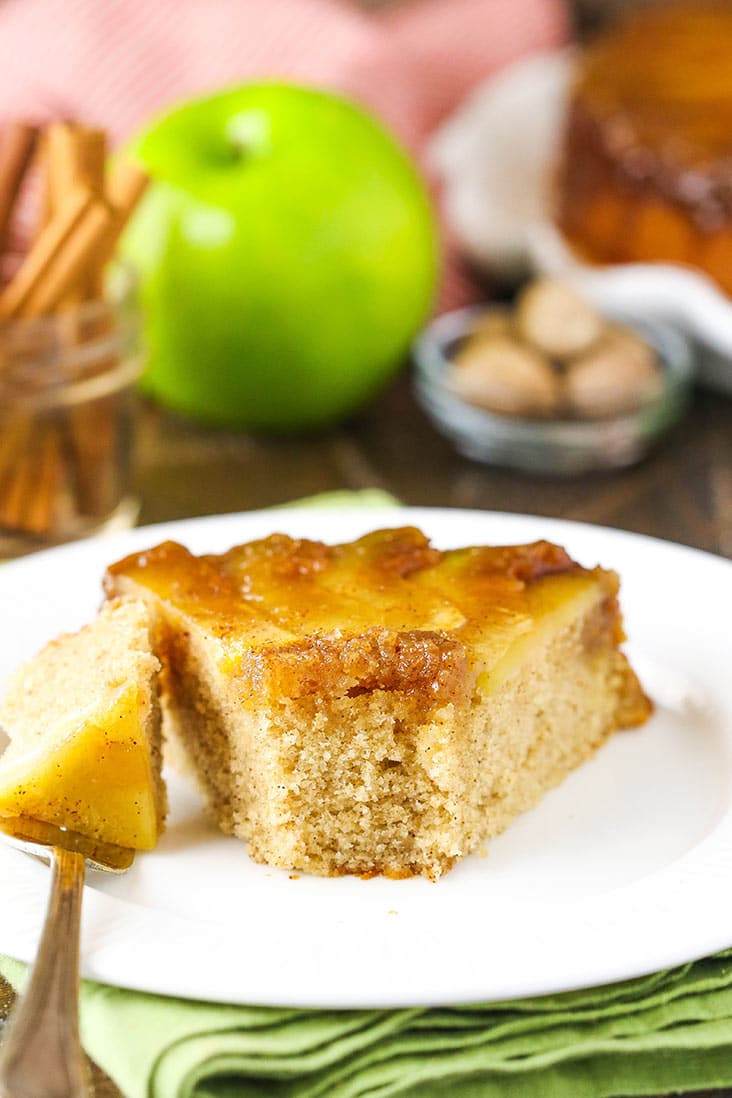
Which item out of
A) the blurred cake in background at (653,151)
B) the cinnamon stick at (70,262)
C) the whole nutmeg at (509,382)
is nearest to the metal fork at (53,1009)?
the cinnamon stick at (70,262)

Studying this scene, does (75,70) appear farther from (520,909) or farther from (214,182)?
(520,909)

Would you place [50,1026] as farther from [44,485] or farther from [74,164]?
[74,164]

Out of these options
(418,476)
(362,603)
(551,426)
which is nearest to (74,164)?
(418,476)

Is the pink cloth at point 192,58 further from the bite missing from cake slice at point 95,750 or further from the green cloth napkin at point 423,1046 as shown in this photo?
the green cloth napkin at point 423,1046

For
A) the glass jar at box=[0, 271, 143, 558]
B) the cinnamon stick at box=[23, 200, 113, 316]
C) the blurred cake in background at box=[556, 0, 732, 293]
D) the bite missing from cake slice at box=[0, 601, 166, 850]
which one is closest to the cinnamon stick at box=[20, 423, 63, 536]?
the glass jar at box=[0, 271, 143, 558]

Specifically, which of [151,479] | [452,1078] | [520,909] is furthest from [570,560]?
[151,479]

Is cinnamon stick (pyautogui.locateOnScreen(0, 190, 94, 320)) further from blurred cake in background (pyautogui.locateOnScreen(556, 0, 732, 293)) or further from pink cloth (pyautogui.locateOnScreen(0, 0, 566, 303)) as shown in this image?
blurred cake in background (pyautogui.locateOnScreen(556, 0, 732, 293))
